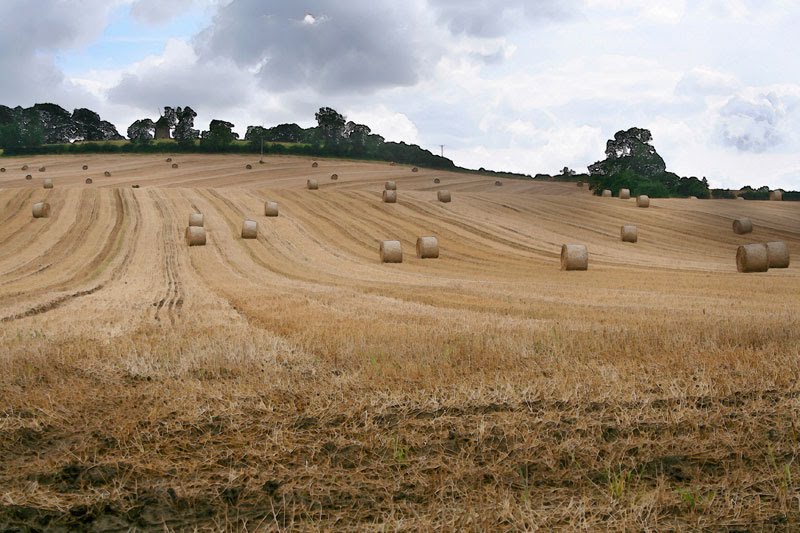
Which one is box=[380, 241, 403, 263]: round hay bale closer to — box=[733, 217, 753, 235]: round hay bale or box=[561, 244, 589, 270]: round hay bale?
box=[561, 244, 589, 270]: round hay bale

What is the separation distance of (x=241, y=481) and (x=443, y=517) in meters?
1.09

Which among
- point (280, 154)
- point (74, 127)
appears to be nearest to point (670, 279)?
point (280, 154)

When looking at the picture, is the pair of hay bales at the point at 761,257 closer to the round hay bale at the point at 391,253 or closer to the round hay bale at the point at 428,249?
the round hay bale at the point at 428,249

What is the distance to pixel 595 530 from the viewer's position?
11.3 feet

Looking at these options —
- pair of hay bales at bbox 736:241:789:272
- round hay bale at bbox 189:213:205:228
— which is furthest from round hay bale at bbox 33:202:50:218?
pair of hay bales at bbox 736:241:789:272

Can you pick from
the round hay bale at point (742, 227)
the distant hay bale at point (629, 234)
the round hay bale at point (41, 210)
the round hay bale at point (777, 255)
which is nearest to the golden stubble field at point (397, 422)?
the round hay bale at point (777, 255)

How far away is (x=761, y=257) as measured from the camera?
17.3 m

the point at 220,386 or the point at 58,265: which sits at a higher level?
the point at 220,386

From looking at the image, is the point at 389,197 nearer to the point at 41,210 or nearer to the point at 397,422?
the point at 41,210

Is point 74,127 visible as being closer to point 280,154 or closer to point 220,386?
point 280,154

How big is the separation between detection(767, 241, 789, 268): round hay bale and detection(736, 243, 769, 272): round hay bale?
0.56m

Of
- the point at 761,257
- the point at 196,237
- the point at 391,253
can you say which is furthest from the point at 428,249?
the point at 761,257

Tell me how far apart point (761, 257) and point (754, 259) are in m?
0.24

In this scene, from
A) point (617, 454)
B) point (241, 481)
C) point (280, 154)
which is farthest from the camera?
point (280, 154)
